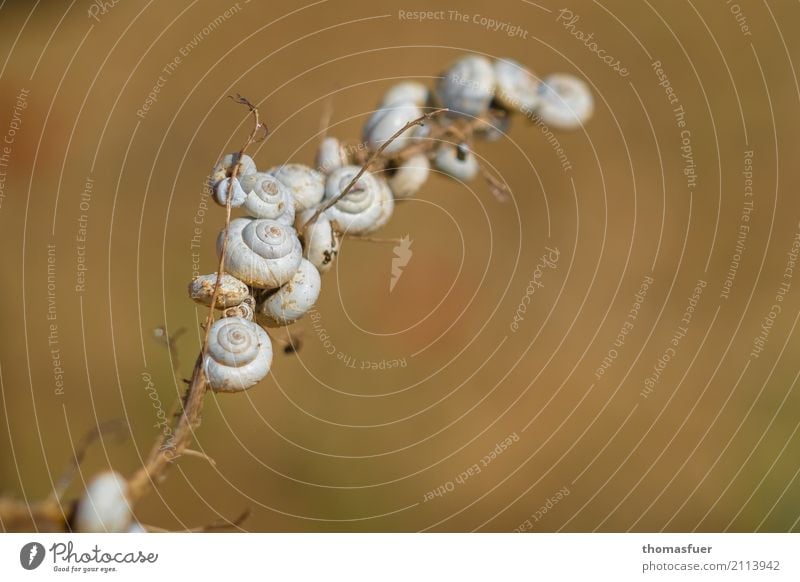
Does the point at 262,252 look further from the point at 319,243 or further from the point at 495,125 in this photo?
the point at 495,125

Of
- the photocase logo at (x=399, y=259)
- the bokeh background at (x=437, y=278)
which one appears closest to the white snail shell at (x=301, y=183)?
the photocase logo at (x=399, y=259)

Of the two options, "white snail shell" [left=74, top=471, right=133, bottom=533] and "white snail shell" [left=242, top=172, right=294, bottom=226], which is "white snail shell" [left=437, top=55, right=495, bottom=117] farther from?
"white snail shell" [left=74, top=471, right=133, bottom=533]

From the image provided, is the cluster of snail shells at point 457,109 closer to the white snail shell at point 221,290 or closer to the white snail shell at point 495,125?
the white snail shell at point 495,125

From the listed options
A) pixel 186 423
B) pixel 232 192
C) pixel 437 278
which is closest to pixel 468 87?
pixel 232 192

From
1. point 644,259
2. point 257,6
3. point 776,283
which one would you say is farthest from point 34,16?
point 776,283

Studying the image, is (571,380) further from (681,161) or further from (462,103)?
(462,103)
